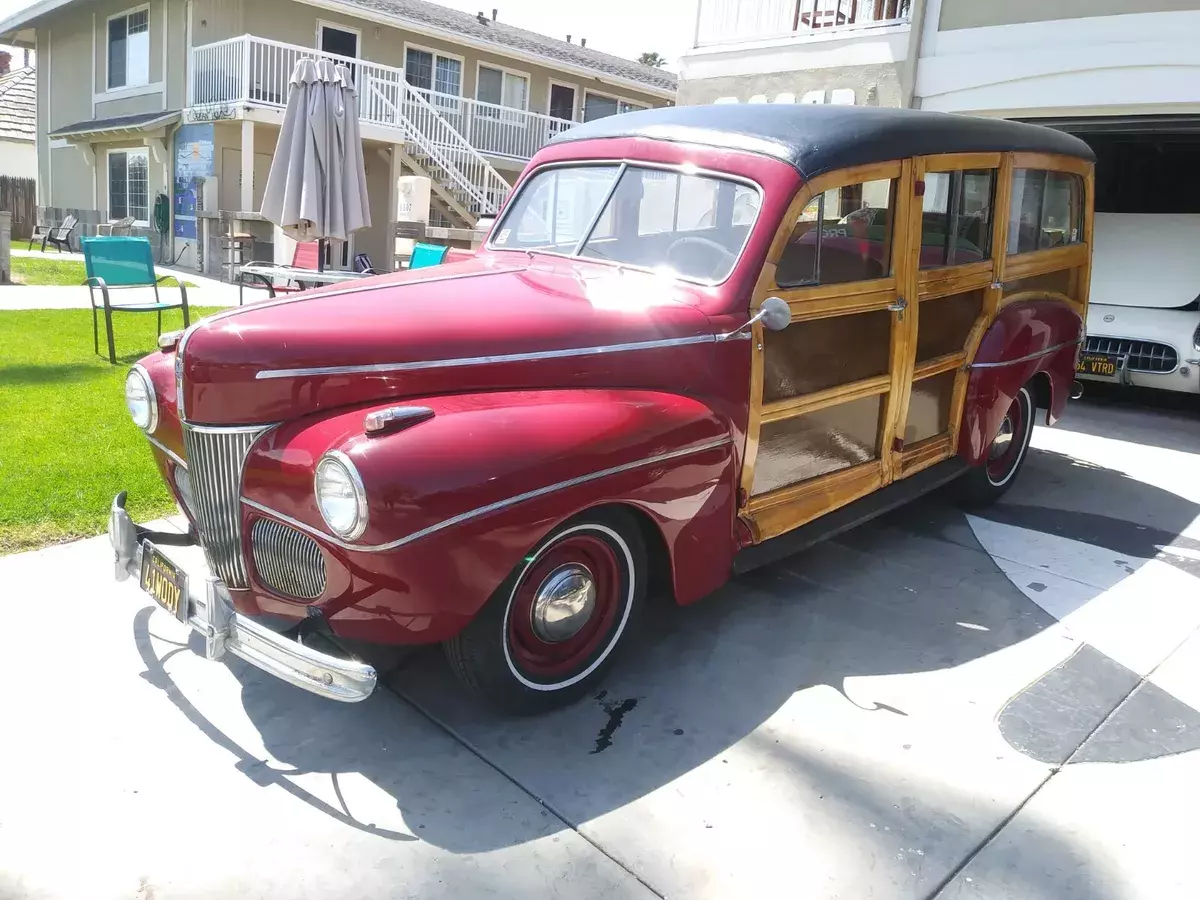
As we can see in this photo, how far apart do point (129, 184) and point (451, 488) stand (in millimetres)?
20898

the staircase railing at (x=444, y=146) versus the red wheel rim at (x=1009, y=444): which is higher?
the staircase railing at (x=444, y=146)

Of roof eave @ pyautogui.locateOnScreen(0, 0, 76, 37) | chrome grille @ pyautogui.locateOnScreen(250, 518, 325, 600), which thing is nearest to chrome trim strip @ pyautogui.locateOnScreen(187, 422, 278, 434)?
chrome grille @ pyautogui.locateOnScreen(250, 518, 325, 600)

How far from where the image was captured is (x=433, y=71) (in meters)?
20.2

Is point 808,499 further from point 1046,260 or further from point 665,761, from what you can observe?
point 1046,260

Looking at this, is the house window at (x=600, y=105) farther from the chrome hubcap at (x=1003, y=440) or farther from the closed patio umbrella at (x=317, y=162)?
the chrome hubcap at (x=1003, y=440)

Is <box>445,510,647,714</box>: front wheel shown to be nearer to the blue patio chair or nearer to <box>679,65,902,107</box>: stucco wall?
the blue patio chair

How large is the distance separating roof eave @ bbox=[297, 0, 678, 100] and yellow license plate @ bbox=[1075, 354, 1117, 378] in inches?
425

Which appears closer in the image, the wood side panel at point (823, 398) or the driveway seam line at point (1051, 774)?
the driveway seam line at point (1051, 774)

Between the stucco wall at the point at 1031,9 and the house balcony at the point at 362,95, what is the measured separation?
8.34m

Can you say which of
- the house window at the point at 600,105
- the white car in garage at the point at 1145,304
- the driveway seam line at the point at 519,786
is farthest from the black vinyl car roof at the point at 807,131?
the house window at the point at 600,105

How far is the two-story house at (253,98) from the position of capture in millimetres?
16375

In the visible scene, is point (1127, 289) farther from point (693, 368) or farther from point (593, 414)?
point (593, 414)

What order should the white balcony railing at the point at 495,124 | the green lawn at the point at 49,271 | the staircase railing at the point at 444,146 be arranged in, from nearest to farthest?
the green lawn at the point at 49,271 < the staircase railing at the point at 444,146 < the white balcony railing at the point at 495,124

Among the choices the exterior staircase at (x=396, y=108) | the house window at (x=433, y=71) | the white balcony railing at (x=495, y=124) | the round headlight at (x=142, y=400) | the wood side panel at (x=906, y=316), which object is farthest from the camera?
the house window at (x=433, y=71)
